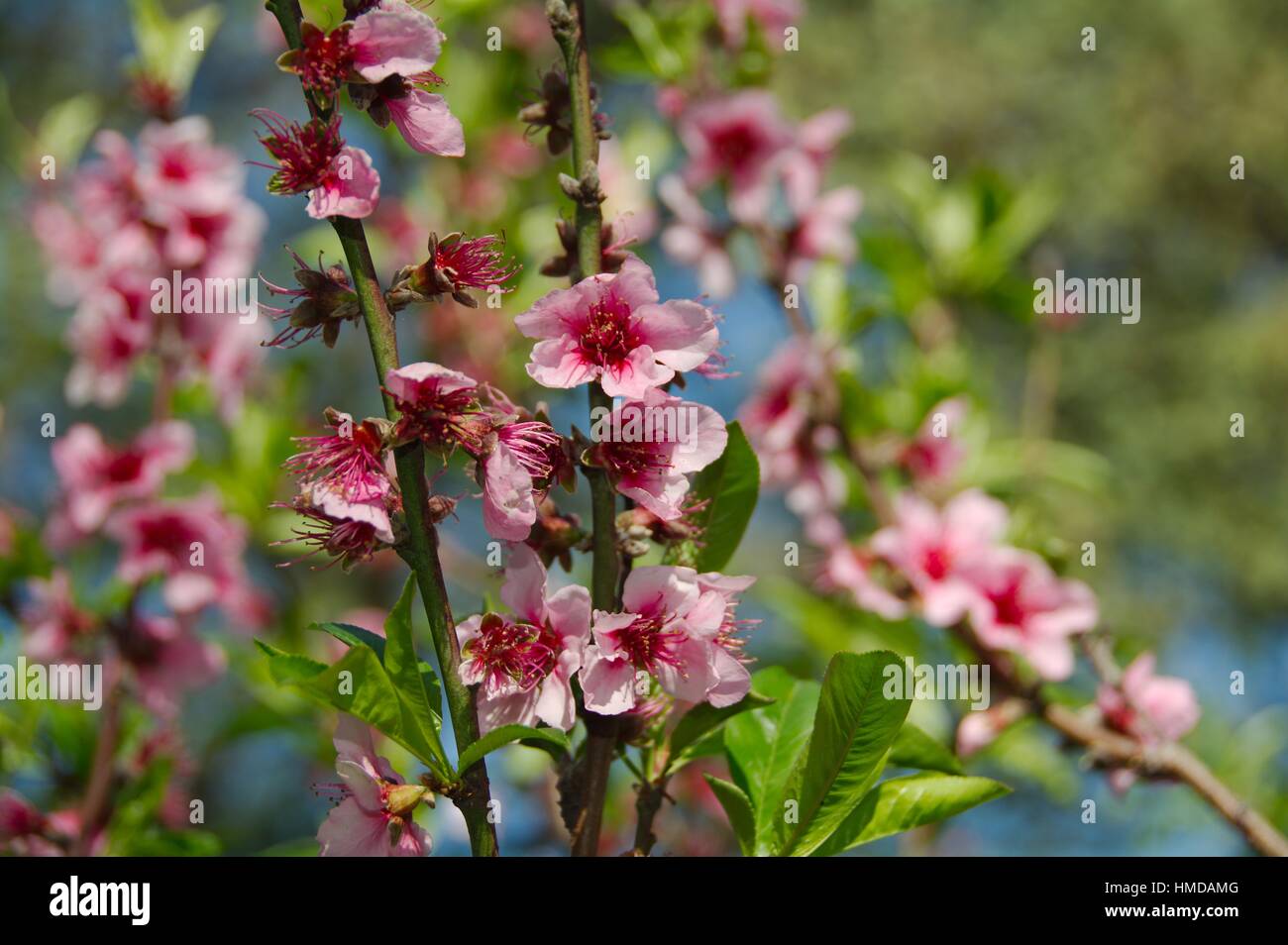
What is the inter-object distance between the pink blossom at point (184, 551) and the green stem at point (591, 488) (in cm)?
122

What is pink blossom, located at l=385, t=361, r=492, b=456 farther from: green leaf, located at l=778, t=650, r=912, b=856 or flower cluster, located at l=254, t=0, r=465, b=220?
green leaf, located at l=778, t=650, r=912, b=856

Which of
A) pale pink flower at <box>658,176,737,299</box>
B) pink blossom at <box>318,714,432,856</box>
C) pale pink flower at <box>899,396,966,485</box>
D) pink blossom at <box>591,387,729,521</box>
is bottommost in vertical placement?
pink blossom at <box>318,714,432,856</box>

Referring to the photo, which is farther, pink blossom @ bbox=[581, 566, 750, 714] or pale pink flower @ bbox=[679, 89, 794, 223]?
pale pink flower @ bbox=[679, 89, 794, 223]

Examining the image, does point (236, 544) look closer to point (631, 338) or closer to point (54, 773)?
point (54, 773)

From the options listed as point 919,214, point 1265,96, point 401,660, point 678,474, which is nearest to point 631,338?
point 678,474

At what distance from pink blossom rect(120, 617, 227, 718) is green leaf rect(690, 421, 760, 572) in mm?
1206

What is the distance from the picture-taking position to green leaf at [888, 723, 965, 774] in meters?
0.90

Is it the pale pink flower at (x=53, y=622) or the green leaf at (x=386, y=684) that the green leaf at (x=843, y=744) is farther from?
the pale pink flower at (x=53, y=622)

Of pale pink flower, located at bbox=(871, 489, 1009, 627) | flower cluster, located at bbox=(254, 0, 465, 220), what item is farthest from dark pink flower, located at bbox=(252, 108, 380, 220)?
pale pink flower, located at bbox=(871, 489, 1009, 627)

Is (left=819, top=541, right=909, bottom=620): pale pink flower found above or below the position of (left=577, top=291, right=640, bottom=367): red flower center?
below

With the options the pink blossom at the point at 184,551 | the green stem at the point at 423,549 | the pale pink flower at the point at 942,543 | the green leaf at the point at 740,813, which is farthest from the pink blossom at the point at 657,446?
the pink blossom at the point at 184,551

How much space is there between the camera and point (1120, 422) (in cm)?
616

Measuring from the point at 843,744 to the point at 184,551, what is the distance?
4.62ft

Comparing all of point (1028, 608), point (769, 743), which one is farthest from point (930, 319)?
point (769, 743)
